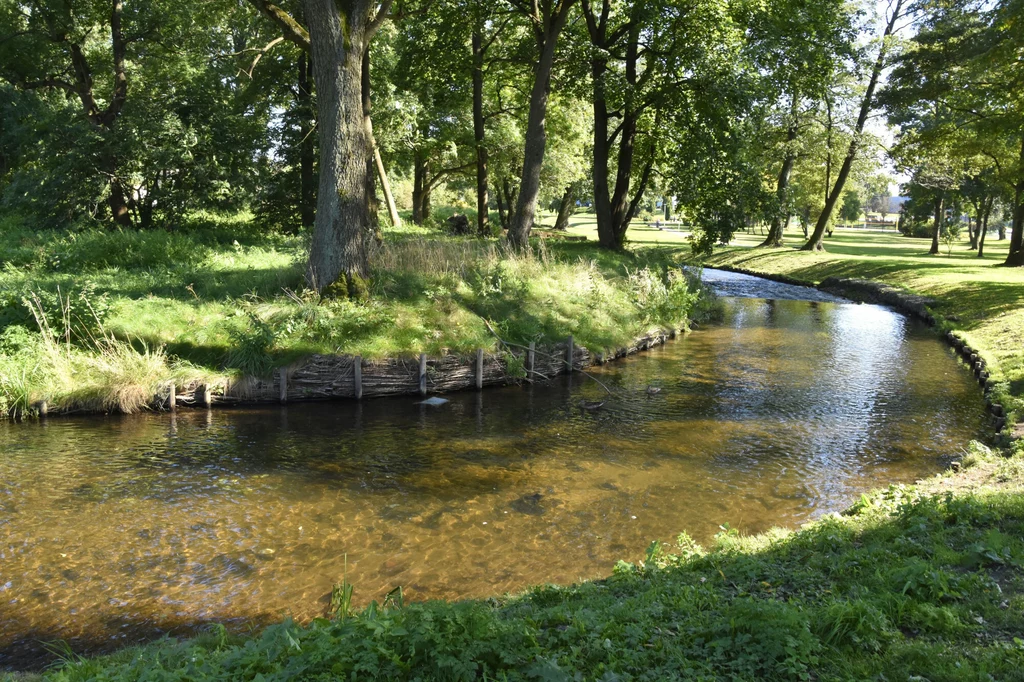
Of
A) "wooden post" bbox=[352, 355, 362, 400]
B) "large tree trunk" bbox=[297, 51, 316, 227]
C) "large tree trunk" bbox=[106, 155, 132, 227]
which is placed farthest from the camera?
"large tree trunk" bbox=[297, 51, 316, 227]

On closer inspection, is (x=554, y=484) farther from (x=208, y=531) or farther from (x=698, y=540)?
(x=208, y=531)

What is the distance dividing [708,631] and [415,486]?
5.83 m

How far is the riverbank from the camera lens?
14.1 m

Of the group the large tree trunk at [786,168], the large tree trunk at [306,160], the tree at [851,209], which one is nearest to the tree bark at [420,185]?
the large tree trunk at [306,160]

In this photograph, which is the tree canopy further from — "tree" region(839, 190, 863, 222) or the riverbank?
"tree" region(839, 190, 863, 222)

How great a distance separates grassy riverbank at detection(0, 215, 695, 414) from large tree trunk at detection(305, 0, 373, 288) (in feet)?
2.84

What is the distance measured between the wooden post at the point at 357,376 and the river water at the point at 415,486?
393 millimetres

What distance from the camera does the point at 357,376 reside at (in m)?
14.0

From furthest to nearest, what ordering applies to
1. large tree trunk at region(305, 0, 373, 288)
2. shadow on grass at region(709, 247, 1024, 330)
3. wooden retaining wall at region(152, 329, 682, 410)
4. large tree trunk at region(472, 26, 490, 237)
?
large tree trunk at region(472, 26, 490, 237)
shadow on grass at region(709, 247, 1024, 330)
large tree trunk at region(305, 0, 373, 288)
wooden retaining wall at region(152, 329, 682, 410)

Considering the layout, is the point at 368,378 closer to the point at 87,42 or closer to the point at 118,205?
the point at 118,205

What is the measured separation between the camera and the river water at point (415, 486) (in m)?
6.89

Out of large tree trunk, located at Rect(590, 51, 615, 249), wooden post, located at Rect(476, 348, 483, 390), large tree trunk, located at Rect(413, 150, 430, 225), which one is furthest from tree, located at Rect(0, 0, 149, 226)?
large tree trunk, located at Rect(590, 51, 615, 249)

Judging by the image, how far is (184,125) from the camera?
23.4 meters

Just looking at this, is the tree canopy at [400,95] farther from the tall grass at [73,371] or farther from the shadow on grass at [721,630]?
the shadow on grass at [721,630]
